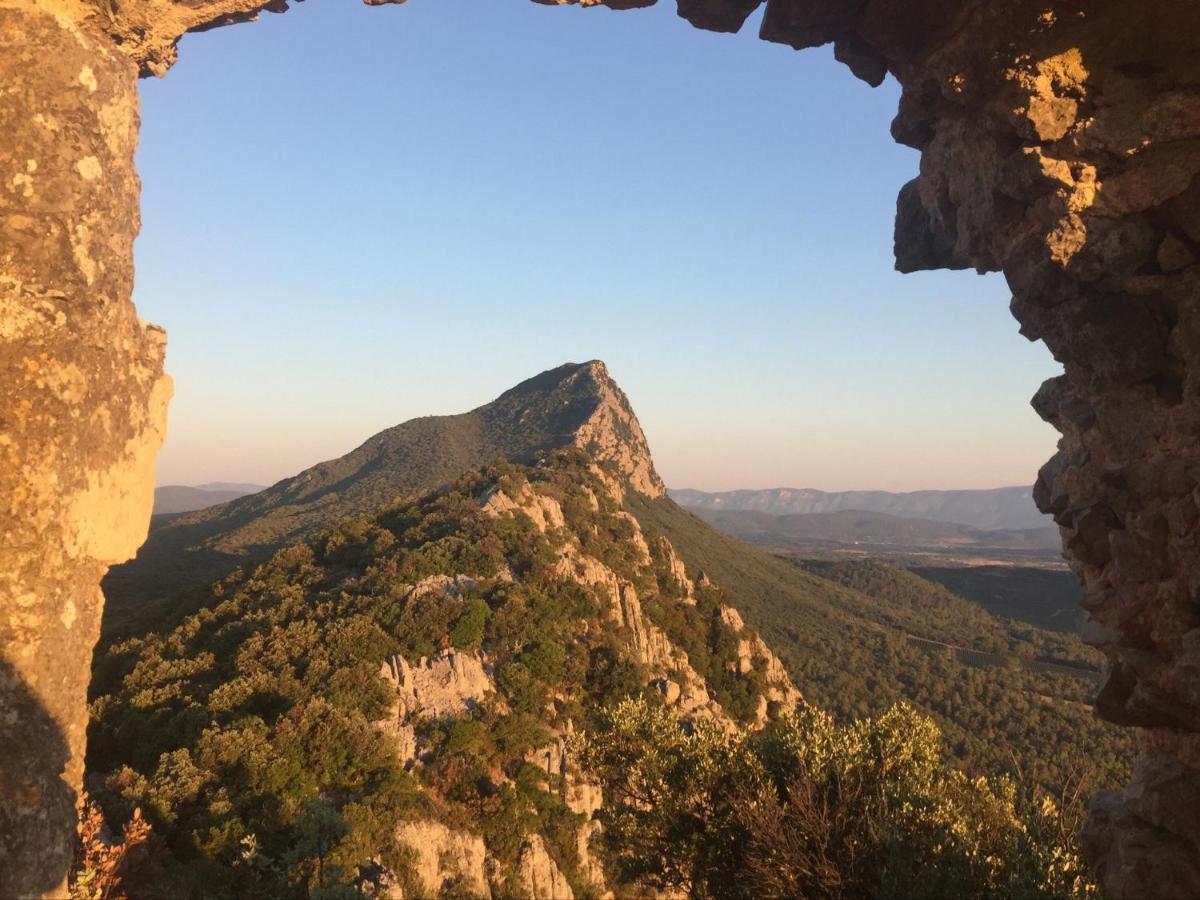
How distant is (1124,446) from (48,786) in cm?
1939

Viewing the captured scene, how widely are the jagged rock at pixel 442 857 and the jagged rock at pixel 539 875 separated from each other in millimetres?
1827

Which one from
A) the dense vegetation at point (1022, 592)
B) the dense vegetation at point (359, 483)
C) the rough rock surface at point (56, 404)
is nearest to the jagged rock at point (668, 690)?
the rough rock surface at point (56, 404)

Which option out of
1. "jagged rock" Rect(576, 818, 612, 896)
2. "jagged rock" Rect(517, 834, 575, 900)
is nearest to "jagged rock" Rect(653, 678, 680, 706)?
"jagged rock" Rect(576, 818, 612, 896)

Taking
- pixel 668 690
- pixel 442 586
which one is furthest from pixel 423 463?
pixel 668 690

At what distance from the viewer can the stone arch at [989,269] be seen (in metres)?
6.32

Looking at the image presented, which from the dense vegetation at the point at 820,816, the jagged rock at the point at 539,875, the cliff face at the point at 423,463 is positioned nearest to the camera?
the dense vegetation at the point at 820,816

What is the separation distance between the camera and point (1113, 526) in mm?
14438

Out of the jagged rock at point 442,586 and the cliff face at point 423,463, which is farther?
the cliff face at point 423,463

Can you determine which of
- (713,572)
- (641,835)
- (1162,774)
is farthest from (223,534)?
(1162,774)

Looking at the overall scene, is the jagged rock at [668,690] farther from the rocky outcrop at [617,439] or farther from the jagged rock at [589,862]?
the rocky outcrop at [617,439]

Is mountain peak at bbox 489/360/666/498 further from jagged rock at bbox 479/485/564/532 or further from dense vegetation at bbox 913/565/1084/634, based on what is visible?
dense vegetation at bbox 913/565/1084/634

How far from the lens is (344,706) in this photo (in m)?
26.5

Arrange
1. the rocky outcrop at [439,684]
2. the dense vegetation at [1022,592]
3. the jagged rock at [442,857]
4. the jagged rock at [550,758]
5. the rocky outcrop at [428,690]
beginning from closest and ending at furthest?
the jagged rock at [442,857] < the rocky outcrop at [428,690] < the rocky outcrop at [439,684] < the jagged rock at [550,758] < the dense vegetation at [1022,592]

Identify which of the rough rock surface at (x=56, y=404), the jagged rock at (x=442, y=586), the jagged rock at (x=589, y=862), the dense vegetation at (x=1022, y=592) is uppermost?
the rough rock surface at (x=56, y=404)
